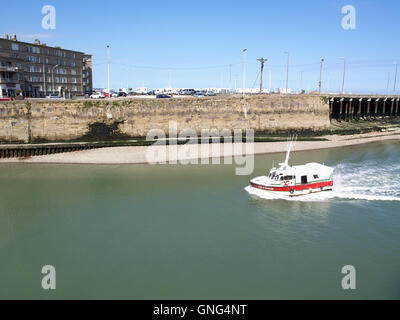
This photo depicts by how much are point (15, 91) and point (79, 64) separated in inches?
756

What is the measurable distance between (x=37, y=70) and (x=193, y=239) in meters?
61.4

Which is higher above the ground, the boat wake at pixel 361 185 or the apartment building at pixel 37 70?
the apartment building at pixel 37 70

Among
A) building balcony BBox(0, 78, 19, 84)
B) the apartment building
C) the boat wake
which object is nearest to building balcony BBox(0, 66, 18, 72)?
the apartment building

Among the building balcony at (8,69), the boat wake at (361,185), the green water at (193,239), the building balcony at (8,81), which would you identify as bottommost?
the green water at (193,239)

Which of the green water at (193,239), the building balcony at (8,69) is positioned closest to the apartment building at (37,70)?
the building balcony at (8,69)

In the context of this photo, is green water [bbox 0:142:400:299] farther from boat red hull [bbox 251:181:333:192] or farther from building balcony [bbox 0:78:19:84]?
building balcony [bbox 0:78:19:84]

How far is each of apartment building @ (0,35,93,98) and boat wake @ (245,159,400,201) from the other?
4984cm

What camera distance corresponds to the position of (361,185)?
33625mm

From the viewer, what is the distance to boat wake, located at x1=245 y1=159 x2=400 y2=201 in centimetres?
3031

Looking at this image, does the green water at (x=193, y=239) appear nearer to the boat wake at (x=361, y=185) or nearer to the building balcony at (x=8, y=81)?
the boat wake at (x=361, y=185)

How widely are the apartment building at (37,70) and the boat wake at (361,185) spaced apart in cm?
4984

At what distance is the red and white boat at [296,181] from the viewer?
30.1 m

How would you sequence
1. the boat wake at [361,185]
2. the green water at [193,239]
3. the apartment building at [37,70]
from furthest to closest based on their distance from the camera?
the apartment building at [37,70] → the boat wake at [361,185] → the green water at [193,239]

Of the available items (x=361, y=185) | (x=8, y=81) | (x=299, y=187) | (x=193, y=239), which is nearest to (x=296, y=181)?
(x=299, y=187)
